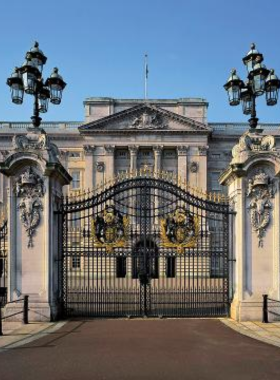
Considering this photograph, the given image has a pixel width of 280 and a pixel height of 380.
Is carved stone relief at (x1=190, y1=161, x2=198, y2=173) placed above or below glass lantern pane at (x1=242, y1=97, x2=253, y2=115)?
above

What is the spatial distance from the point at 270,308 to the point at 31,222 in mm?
7260

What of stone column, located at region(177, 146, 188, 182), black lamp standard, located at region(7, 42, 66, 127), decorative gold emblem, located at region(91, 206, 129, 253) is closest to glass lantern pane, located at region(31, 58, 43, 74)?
black lamp standard, located at region(7, 42, 66, 127)

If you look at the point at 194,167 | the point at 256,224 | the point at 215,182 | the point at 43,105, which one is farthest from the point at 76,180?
the point at 256,224

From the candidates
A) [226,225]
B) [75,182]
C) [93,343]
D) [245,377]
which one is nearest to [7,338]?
[93,343]

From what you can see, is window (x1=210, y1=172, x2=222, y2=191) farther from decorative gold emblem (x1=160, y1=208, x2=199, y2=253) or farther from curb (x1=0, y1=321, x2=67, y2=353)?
curb (x1=0, y1=321, x2=67, y2=353)

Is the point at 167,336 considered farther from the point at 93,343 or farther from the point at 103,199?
the point at 103,199

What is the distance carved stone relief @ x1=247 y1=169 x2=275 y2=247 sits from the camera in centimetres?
1484

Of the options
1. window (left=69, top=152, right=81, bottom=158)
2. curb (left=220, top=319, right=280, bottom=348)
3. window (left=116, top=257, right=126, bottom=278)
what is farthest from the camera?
window (left=69, top=152, right=81, bottom=158)

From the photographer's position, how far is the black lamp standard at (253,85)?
15.1m

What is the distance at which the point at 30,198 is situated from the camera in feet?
48.4

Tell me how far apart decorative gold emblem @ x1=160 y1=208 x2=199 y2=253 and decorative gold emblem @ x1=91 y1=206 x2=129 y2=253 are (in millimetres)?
1254

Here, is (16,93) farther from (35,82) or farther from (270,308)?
(270,308)

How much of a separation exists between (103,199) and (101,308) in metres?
4.02

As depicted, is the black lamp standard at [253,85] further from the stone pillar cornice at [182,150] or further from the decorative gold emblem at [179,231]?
the stone pillar cornice at [182,150]
